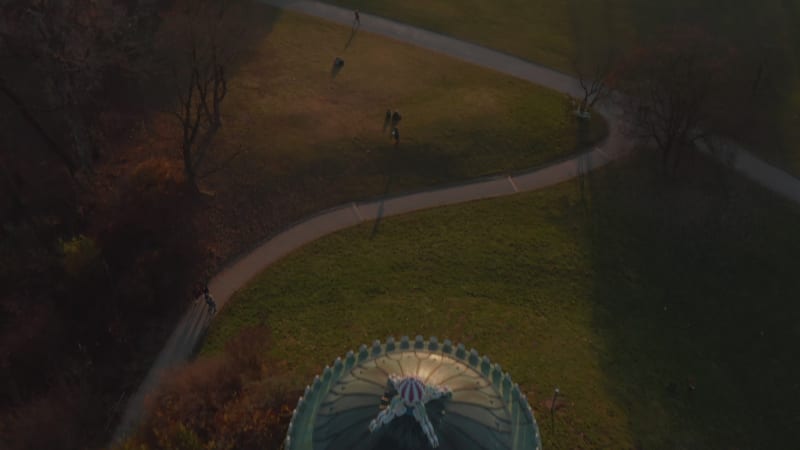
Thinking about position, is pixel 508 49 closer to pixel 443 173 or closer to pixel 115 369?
pixel 443 173

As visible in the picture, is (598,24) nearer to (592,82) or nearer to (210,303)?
(592,82)

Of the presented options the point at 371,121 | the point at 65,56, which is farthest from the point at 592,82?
the point at 65,56

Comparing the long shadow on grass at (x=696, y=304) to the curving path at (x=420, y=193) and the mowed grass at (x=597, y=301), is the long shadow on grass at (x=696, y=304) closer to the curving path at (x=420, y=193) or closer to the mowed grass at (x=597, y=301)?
the mowed grass at (x=597, y=301)

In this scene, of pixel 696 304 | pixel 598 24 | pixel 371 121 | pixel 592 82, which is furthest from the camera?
pixel 598 24

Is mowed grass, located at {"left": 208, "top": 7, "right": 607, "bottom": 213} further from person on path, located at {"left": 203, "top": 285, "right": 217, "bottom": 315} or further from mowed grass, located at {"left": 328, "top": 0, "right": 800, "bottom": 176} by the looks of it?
person on path, located at {"left": 203, "top": 285, "right": 217, "bottom": 315}

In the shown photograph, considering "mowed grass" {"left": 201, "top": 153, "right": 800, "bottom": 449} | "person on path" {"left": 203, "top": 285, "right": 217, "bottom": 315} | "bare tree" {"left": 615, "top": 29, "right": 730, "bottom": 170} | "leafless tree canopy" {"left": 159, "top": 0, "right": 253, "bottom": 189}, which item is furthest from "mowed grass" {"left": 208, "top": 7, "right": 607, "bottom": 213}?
"person on path" {"left": 203, "top": 285, "right": 217, "bottom": 315}
